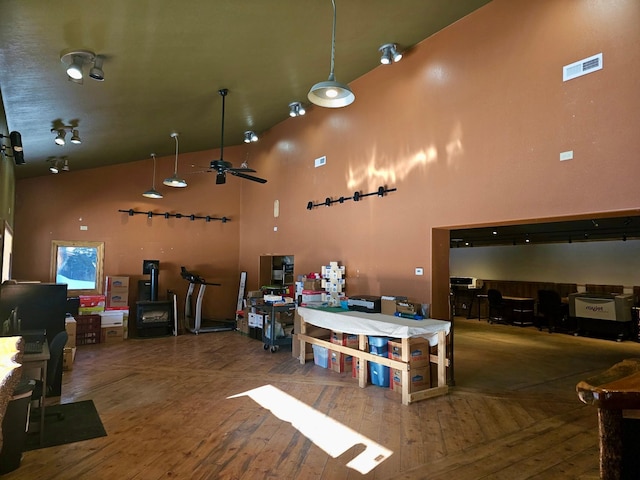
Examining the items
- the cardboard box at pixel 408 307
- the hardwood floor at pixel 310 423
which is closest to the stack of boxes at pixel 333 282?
the hardwood floor at pixel 310 423

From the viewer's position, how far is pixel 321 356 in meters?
5.76

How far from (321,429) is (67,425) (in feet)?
7.67

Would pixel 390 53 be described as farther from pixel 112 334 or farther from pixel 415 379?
pixel 112 334

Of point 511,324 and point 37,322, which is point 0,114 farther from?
point 511,324

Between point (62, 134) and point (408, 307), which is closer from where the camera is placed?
point (408, 307)

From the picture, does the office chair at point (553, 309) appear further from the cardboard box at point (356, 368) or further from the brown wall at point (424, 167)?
the cardboard box at point (356, 368)

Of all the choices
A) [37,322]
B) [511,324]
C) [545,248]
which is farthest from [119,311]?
[545,248]

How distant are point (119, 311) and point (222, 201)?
11.3 ft

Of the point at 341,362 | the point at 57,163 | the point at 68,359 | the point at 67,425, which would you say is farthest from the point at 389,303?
the point at 57,163

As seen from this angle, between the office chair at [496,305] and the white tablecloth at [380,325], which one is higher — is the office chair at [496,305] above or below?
below

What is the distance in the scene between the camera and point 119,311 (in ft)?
25.2

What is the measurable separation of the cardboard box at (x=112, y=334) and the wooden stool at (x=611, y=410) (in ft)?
26.8

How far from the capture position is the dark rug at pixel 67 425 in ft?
10.7

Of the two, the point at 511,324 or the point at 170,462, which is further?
the point at 511,324
